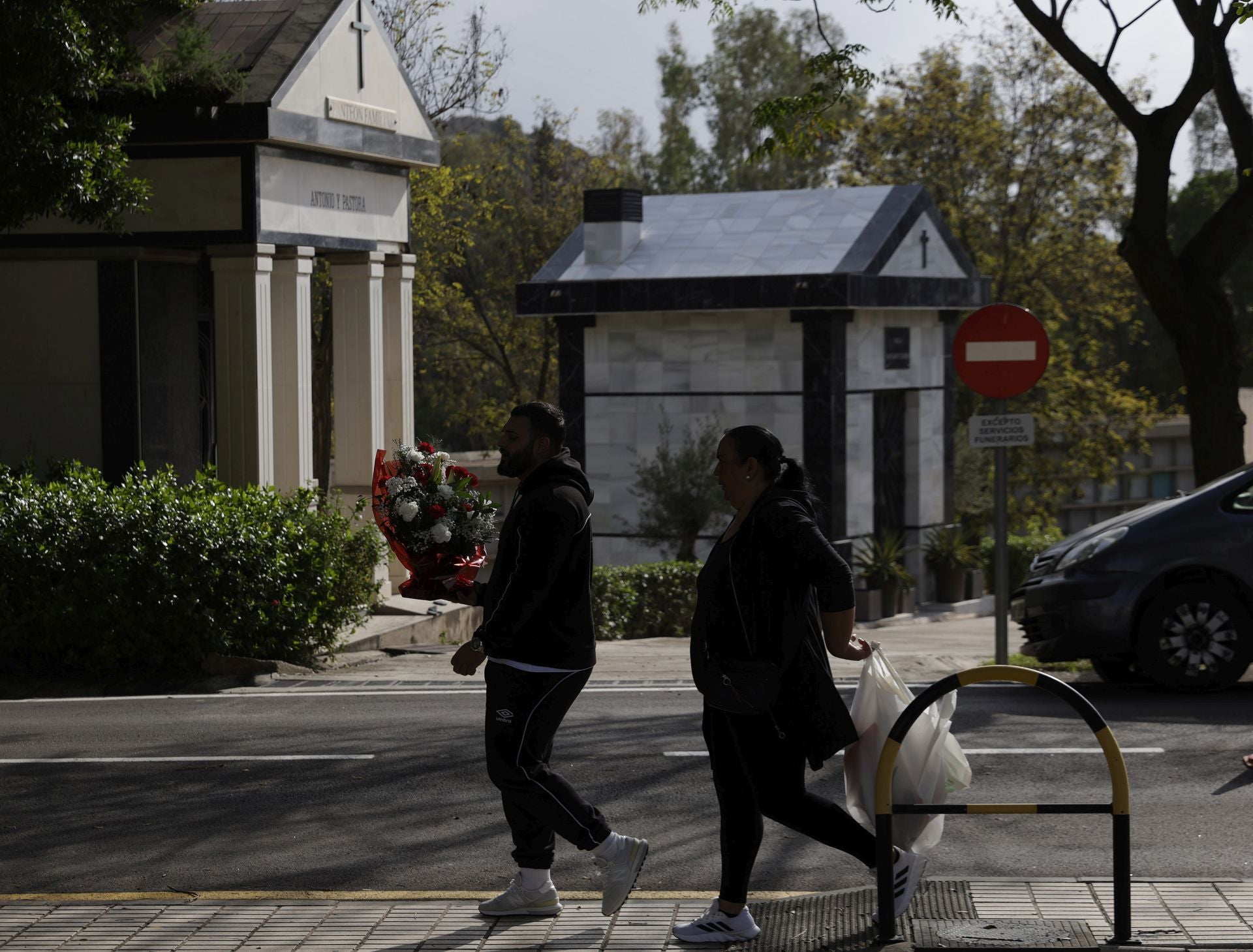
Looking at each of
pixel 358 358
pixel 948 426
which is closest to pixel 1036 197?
pixel 948 426

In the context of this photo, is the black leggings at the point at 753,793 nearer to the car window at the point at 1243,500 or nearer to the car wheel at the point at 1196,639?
the car wheel at the point at 1196,639

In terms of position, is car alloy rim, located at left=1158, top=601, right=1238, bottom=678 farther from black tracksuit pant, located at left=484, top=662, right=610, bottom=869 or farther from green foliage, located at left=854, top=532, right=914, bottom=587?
green foliage, located at left=854, top=532, right=914, bottom=587

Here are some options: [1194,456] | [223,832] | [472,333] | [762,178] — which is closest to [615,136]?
[762,178]

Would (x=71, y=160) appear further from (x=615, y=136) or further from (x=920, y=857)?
(x=615, y=136)

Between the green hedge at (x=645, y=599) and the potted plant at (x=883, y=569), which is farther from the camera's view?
the potted plant at (x=883, y=569)

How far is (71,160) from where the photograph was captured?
14.4 metres

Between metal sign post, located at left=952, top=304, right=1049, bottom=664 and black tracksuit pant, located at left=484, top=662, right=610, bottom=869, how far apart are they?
7.55 m

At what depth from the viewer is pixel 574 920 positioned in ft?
19.5

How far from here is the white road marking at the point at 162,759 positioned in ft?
→ 30.4

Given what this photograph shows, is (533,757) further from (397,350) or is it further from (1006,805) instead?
(397,350)

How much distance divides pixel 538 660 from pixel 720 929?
1085mm

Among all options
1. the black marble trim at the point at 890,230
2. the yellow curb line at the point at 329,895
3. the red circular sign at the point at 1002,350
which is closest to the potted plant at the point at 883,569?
the black marble trim at the point at 890,230

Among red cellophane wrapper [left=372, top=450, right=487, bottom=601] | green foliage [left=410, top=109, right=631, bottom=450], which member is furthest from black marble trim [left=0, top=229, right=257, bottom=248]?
green foliage [left=410, top=109, right=631, bottom=450]

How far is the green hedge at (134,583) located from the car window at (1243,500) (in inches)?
268
